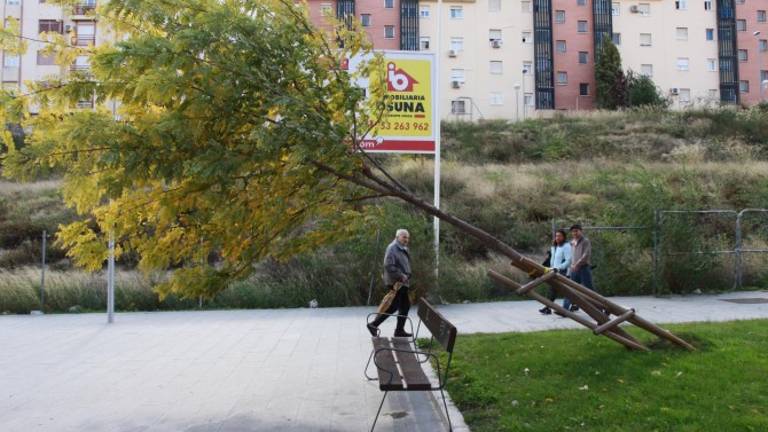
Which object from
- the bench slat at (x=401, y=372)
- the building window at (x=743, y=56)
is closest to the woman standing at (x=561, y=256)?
the bench slat at (x=401, y=372)

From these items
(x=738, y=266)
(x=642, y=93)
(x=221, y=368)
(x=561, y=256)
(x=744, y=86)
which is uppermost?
(x=744, y=86)

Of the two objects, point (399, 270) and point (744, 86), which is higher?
point (744, 86)

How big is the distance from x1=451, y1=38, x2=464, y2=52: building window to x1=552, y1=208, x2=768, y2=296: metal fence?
123 ft

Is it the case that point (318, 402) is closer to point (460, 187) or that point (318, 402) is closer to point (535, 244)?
point (535, 244)

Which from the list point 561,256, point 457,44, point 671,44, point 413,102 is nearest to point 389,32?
point 457,44

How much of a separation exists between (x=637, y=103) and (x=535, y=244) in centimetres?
3277

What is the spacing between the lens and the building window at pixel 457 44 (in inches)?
1975

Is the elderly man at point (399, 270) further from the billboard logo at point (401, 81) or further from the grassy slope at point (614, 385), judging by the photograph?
the billboard logo at point (401, 81)

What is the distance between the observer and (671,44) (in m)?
52.1

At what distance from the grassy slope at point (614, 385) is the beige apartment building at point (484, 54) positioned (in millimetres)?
43564

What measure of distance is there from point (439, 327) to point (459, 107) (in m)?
45.4

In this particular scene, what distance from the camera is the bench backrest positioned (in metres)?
4.97

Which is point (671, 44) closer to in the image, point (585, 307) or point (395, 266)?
point (395, 266)

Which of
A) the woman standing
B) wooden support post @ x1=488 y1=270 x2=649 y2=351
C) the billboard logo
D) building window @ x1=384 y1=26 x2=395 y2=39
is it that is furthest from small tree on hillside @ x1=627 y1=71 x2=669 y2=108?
wooden support post @ x1=488 y1=270 x2=649 y2=351
